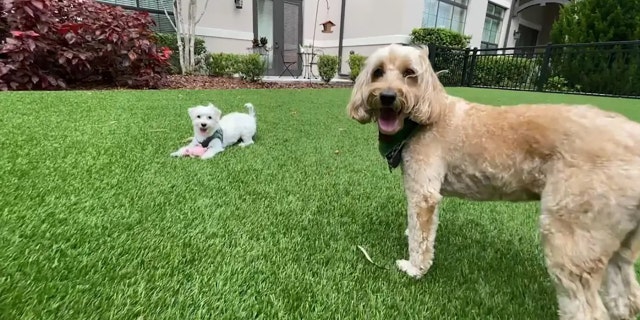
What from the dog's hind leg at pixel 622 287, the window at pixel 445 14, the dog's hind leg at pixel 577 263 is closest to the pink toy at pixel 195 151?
the dog's hind leg at pixel 577 263

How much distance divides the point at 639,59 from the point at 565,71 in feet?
6.43

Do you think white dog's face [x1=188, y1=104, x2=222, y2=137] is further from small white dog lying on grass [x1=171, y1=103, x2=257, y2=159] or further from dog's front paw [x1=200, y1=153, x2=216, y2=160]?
dog's front paw [x1=200, y1=153, x2=216, y2=160]

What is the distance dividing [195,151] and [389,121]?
85.3 inches

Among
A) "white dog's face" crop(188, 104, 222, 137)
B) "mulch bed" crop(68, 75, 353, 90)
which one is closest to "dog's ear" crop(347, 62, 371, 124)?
"white dog's face" crop(188, 104, 222, 137)

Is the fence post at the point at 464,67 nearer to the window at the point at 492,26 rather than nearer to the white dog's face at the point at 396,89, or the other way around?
the window at the point at 492,26

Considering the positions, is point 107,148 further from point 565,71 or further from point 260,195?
point 565,71

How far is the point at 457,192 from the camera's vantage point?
1757mm

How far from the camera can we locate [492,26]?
19.9 meters

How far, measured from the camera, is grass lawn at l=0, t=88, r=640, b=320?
136 cm

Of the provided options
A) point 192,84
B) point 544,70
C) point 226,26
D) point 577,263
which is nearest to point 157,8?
point 226,26

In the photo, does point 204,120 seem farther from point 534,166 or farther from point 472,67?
point 472,67

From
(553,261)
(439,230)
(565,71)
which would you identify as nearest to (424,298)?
(553,261)

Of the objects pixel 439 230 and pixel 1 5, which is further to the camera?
pixel 1 5

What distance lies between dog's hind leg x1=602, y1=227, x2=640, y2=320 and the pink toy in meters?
3.05
